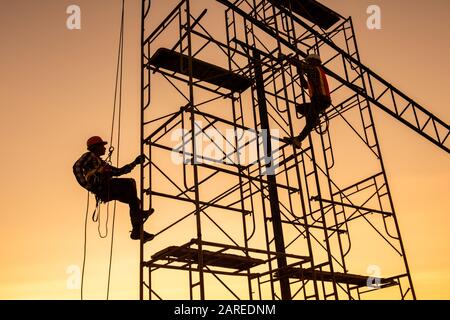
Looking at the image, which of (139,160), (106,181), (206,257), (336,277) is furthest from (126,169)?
(336,277)

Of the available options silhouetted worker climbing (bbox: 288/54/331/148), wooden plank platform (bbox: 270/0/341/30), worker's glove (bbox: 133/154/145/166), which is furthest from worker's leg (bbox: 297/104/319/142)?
wooden plank platform (bbox: 270/0/341/30)

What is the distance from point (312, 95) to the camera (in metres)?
11.1

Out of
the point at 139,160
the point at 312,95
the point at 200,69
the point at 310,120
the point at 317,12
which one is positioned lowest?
the point at 139,160

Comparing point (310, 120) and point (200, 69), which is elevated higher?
point (200, 69)

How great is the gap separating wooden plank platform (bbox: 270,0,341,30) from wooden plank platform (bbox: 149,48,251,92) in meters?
4.91

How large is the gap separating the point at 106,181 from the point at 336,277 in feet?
19.5

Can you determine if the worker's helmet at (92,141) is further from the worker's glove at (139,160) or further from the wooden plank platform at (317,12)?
the wooden plank platform at (317,12)

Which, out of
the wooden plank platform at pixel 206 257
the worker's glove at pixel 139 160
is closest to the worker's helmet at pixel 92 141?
the worker's glove at pixel 139 160

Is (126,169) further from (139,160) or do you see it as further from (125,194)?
(125,194)

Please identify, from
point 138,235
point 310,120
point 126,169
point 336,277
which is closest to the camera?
point 126,169

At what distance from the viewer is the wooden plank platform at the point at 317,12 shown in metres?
15.2

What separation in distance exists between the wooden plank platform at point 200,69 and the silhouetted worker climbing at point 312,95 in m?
1.40
